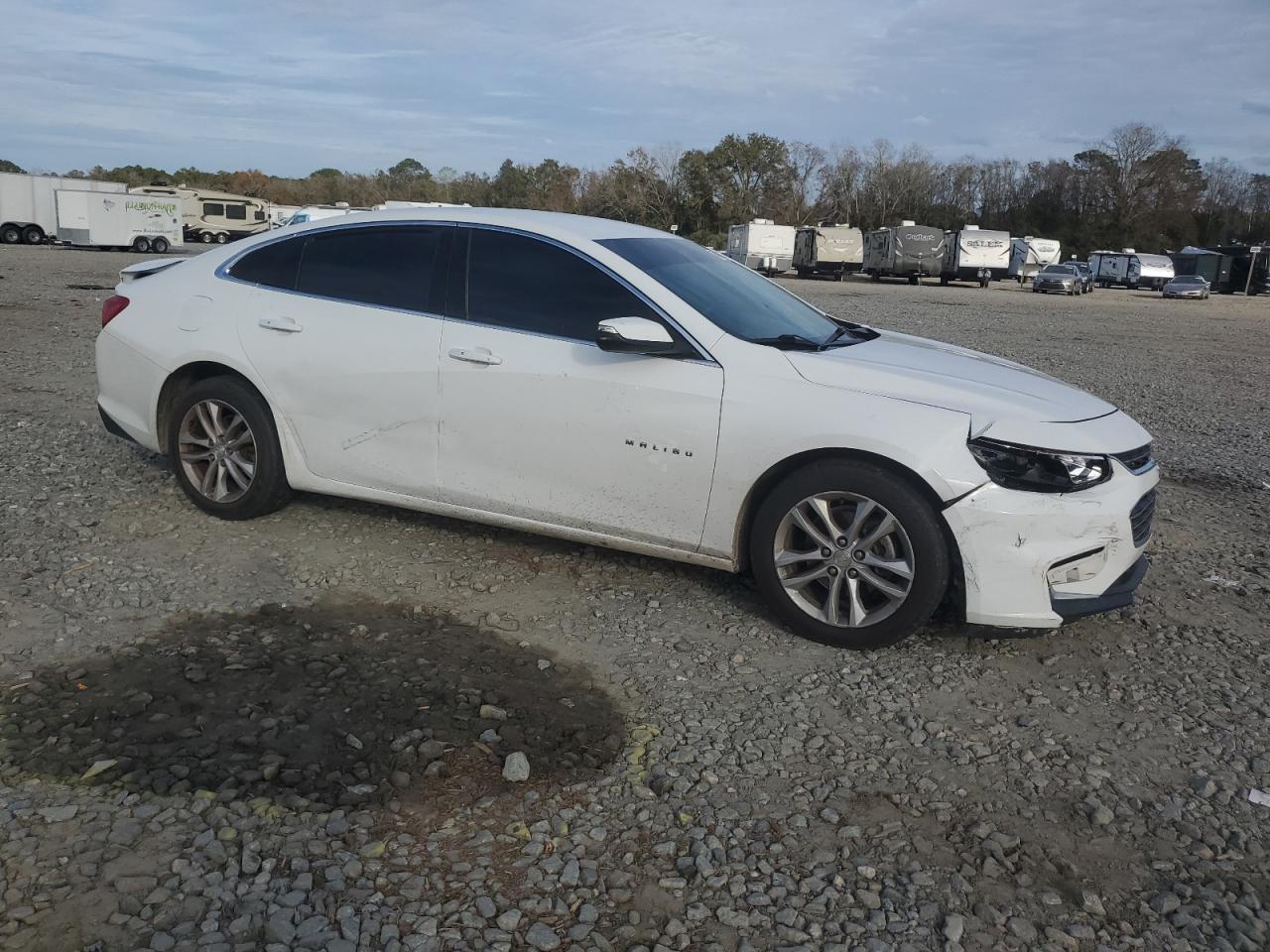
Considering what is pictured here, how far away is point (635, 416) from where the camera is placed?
178 inches

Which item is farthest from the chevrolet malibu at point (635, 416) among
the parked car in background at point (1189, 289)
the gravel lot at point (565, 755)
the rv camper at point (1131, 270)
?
the rv camper at point (1131, 270)

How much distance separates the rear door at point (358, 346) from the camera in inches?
196

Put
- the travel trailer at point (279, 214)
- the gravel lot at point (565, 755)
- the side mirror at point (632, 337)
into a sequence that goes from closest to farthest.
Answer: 1. the gravel lot at point (565, 755)
2. the side mirror at point (632, 337)
3. the travel trailer at point (279, 214)

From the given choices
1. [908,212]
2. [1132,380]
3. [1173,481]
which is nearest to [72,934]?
[1173,481]

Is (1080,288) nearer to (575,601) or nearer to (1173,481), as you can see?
(1173,481)

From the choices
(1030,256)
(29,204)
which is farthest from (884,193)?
(29,204)

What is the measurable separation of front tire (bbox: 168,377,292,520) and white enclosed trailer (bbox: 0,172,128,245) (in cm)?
4661

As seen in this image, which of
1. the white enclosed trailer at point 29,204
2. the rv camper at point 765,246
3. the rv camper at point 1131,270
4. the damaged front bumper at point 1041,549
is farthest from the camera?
the rv camper at point 1131,270

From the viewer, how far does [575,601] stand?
4777 mm

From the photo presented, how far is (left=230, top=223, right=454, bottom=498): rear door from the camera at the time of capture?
4.97 metres

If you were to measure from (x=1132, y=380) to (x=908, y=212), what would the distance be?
85166 millimetres

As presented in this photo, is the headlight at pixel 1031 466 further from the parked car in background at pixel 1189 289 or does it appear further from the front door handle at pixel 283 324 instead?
the parked car in background at pixel 1189 289

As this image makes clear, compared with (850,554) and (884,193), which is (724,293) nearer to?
(850,554)

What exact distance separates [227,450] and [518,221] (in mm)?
1948
